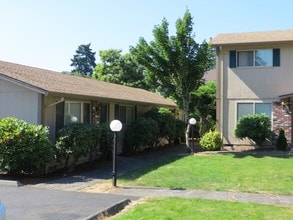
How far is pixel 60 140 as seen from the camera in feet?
43.4

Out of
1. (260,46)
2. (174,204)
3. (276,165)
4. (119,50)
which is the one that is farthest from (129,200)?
(119,50)

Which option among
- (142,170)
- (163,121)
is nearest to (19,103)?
(142,170)

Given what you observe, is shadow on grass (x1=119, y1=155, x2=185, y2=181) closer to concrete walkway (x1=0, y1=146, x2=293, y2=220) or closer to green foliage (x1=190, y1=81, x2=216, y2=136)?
concrete walkway (x1=0, y1=146, x2=293, y2=220)

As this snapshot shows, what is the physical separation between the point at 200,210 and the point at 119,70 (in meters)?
32.2

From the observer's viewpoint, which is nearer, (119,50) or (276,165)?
(276,165)

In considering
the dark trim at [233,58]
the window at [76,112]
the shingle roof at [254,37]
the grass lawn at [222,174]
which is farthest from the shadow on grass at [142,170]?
the shingle roof at [254,37]

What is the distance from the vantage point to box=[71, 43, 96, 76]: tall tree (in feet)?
236

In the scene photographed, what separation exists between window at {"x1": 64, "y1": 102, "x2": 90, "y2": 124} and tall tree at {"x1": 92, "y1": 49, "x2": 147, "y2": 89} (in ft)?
69.8

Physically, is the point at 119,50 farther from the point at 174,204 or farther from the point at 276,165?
the point at 174,204

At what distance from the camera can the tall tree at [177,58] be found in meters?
18.9

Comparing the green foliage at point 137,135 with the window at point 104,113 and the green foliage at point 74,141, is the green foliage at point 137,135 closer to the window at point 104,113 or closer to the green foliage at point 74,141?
the window at point 104,113

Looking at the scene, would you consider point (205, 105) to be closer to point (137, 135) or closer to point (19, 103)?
point (137, 135)

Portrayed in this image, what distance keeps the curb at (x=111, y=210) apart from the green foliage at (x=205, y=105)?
18.3m

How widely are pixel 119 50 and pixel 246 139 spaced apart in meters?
23.7
